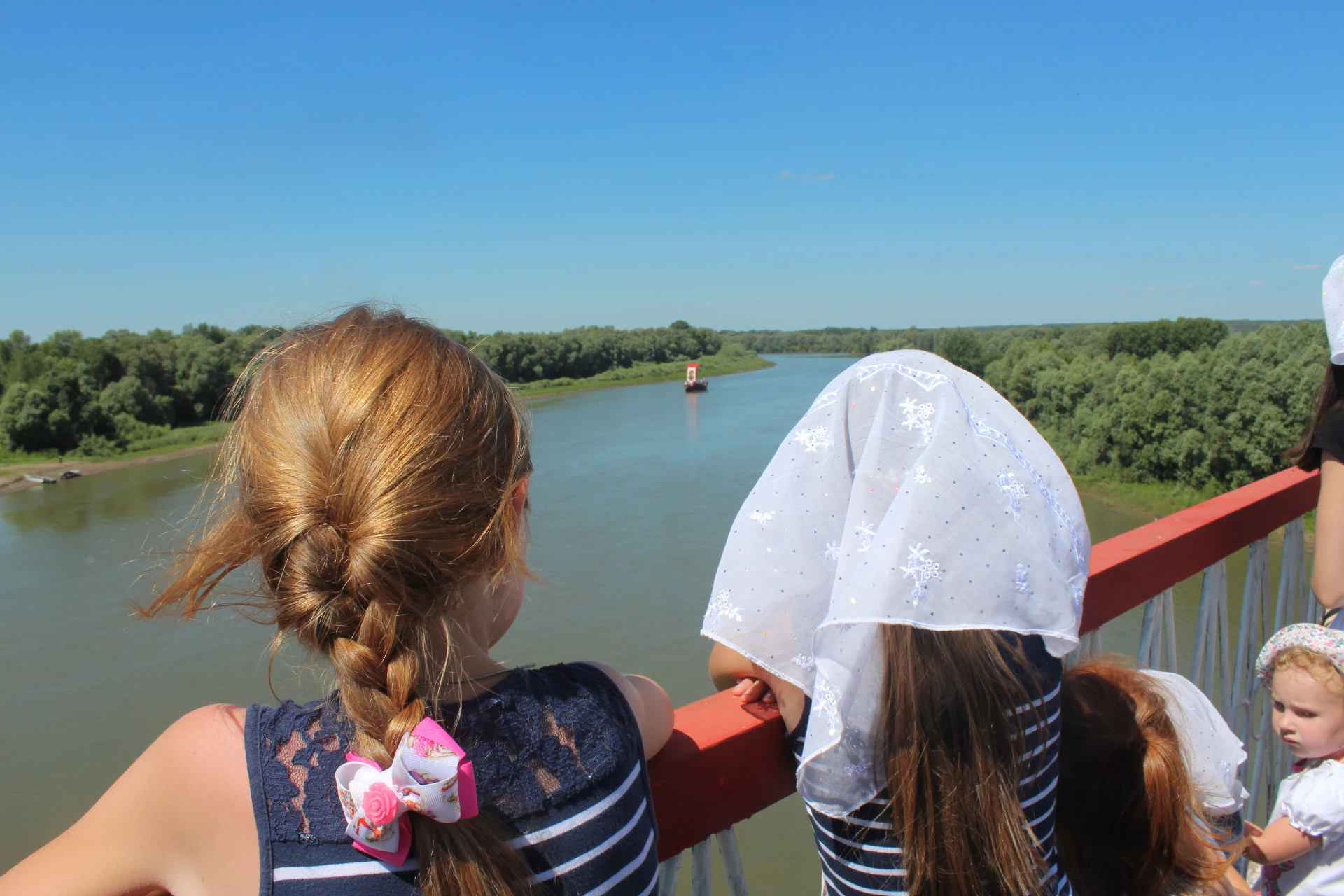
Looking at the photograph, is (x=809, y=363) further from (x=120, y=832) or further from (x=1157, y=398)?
(x=120, y=832)

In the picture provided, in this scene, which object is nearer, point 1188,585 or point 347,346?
point 347,346

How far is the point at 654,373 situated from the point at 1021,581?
63.2m

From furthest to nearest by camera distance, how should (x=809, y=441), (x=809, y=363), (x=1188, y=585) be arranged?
1. (x=809, y=363)
2. (x=1188, y=585)
3. (x=809, y=441)

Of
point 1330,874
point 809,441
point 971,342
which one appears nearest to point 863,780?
point 809,441

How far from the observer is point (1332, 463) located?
1374 millimetres

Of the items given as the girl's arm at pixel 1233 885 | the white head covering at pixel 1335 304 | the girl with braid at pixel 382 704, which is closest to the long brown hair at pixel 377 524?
the girl with braid at pixel 382 704

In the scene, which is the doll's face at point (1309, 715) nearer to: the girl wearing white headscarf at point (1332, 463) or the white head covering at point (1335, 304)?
the girl wearing white headscarf at point (1332, 463)

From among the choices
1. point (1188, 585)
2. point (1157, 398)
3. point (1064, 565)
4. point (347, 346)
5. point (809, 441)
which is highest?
point (347, 346)

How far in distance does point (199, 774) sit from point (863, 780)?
1.89ft

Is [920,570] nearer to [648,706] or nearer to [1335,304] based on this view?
[648,706]

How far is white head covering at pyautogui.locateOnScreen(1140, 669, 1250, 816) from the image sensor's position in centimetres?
110

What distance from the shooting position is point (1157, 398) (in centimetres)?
2509

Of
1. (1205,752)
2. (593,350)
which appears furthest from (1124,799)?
(593,350)

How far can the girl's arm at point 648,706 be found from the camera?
0.78m
